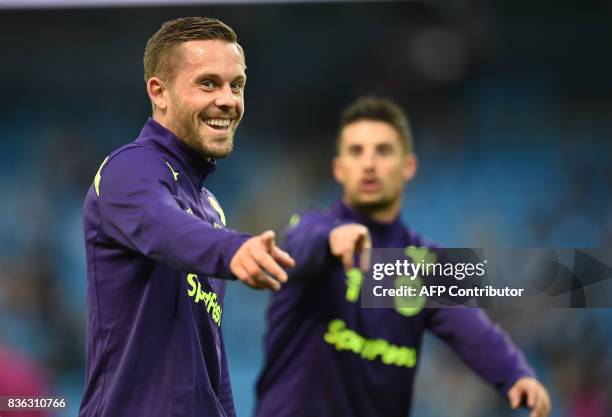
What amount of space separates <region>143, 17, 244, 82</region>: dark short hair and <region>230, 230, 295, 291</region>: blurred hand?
2.35ft

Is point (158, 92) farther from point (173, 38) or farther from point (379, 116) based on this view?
point (379, 116)

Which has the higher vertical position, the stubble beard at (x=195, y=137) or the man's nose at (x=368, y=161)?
the man's nose at (x=368, y=161)

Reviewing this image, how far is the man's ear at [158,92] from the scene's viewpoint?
2205 mm

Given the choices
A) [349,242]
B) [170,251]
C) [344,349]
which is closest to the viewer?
[170,251]

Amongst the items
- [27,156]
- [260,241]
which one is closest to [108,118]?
[27,156]

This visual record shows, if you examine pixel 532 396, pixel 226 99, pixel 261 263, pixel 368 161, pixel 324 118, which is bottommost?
pixel 261 263

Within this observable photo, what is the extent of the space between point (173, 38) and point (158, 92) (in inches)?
5.3

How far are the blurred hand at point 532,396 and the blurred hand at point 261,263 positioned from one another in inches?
70.6

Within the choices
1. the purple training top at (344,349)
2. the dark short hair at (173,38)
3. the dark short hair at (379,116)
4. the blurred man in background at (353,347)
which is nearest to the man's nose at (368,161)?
the dark short hair at (379,116)

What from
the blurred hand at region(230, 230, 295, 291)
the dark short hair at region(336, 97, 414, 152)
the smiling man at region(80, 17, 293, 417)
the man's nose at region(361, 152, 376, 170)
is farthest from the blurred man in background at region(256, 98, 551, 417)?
the blurred hand at region(230, 230, 295, 291)

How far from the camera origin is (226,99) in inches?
84.6

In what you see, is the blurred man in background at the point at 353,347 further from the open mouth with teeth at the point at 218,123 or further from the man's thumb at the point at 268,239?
the man's thumb at the point at 268,239

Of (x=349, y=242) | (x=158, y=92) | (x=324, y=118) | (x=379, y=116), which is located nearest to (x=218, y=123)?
(x=158, y=92)

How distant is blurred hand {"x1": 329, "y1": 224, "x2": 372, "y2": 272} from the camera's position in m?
2.16
